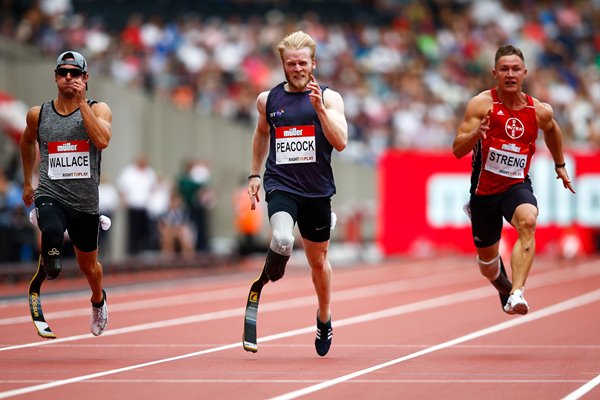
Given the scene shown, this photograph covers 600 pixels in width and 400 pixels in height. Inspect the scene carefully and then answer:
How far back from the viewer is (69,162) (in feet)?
35.5

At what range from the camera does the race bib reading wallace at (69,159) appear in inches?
426

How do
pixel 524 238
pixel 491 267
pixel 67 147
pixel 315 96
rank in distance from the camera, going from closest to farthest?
1. pixel 315 96
2. pixel 67 147
3. pixel 524 238
4. pixel 491 267

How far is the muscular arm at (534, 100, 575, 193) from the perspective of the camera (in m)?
11.3

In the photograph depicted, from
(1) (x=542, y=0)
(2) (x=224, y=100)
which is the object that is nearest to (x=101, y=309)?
(2) (x=224, y=100)

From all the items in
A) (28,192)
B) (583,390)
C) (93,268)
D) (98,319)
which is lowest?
(583,390)

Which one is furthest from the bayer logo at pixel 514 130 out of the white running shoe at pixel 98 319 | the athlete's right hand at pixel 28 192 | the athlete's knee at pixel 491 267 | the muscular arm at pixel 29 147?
the athlete's right hand at pixel 28 192

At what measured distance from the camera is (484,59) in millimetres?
36656

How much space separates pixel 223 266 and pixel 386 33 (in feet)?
42.9

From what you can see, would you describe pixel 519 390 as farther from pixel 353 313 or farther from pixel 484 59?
pixel 484 59

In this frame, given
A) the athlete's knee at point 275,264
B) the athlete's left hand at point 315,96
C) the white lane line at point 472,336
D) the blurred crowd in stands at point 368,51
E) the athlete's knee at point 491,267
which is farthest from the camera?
the blurred crowd in stands at point 368,51

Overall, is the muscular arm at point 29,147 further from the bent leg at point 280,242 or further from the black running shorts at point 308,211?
the bent leg at point 280,242

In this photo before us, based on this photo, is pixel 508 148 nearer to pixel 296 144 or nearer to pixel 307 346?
pixel 296 144

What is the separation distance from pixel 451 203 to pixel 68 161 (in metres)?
18.8

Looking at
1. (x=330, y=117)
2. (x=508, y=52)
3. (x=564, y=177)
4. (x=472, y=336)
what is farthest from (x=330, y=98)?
(x=472, y=336)
